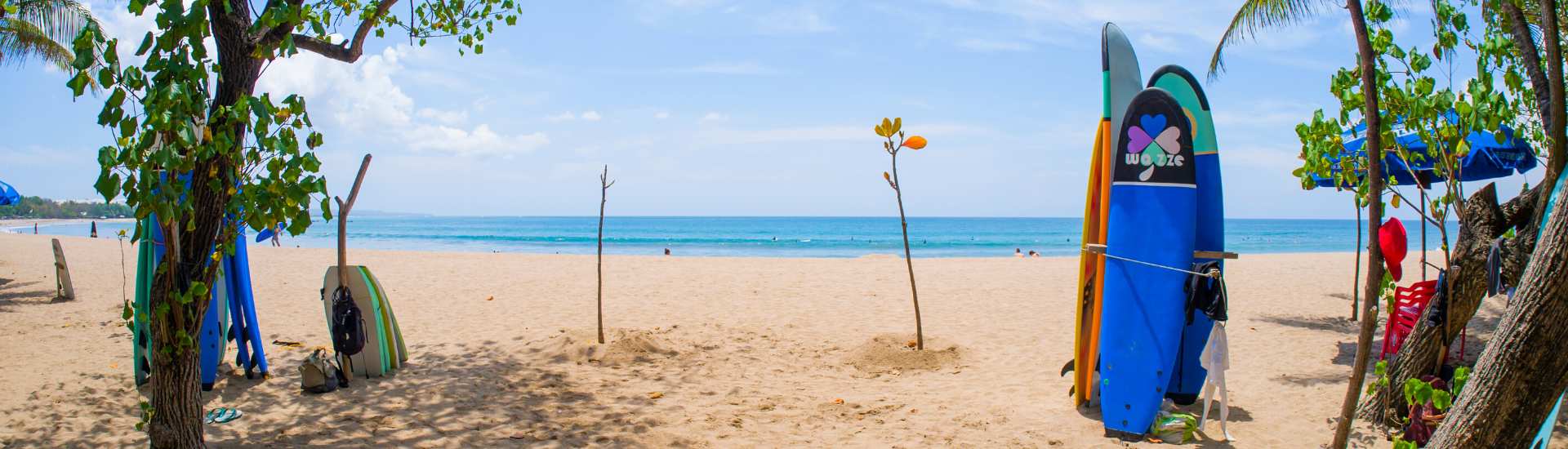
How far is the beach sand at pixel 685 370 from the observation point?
460cm

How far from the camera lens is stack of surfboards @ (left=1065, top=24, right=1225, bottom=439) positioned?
435 centimetres

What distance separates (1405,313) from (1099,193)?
200 centimetres

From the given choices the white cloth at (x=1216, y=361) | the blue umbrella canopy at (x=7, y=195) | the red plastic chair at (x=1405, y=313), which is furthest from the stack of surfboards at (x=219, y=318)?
the blue umbrella canopy at (x=7, y=195)

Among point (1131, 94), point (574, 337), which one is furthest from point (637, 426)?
point (1131, 94)

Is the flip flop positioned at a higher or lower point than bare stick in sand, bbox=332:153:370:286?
lower

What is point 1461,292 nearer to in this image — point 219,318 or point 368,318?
point 368,318


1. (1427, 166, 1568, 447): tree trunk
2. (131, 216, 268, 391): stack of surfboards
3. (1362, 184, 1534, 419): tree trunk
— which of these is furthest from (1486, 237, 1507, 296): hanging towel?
(131, 216, 268, 391): stack of surfboards

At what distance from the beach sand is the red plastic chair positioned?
50cm

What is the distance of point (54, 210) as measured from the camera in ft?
250

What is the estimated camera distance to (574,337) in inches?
277

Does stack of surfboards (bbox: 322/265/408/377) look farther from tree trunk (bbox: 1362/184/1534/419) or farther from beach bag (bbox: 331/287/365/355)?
tree trunk (bbox: 1362/184/1534/419)

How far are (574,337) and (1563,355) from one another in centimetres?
616

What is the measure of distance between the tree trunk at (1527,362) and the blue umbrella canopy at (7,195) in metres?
15.9

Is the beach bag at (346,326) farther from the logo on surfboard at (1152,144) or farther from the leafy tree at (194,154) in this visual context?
the logo on surfboard at (1152,144)
